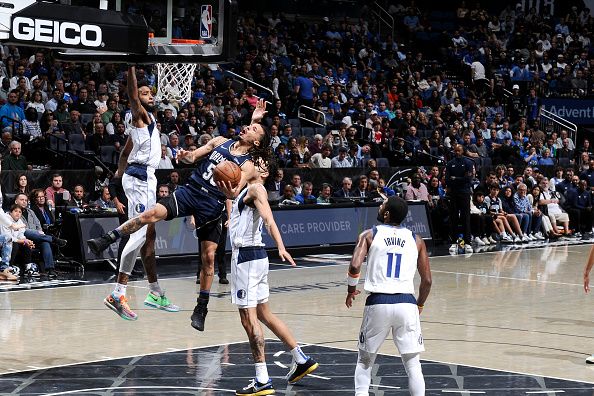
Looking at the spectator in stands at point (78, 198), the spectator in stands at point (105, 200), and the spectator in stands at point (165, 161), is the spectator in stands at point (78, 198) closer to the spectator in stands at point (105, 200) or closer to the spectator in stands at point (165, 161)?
the spectator in stands at point (105, 200)

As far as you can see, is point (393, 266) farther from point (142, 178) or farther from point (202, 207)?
point (142, 178)

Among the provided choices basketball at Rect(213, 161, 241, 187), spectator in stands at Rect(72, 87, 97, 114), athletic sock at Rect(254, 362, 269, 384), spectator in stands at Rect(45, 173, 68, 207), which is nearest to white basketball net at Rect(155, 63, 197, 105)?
spectator in stands at Rect(72, 87, 97, 114)

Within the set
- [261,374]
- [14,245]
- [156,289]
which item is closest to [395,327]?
[261,374]

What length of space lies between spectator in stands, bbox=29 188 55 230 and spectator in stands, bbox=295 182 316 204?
5.33 m

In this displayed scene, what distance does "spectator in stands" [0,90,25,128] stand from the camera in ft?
62.8

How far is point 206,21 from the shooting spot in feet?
45.6

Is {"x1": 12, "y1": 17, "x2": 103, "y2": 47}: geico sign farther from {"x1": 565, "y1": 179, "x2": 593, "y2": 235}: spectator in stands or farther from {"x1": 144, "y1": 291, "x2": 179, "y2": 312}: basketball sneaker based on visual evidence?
{"x1": 565, "y1": 179, "x2": 593, "y2": 235}: spectator in stands

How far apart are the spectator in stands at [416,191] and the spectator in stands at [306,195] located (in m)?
2.71

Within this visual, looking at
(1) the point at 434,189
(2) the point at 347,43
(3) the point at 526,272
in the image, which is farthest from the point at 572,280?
(2) the point at 347,43

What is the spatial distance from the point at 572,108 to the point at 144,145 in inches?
962

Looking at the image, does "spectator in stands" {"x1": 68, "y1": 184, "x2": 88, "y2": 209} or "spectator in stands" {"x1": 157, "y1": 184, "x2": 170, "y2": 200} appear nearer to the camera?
"spectator in stands" {"x1": 157, "y1": 184, "x2": 170, "y2": 200}

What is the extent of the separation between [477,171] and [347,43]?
7.91 metres

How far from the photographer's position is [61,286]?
1520 cm

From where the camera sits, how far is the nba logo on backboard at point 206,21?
44.2 ft
